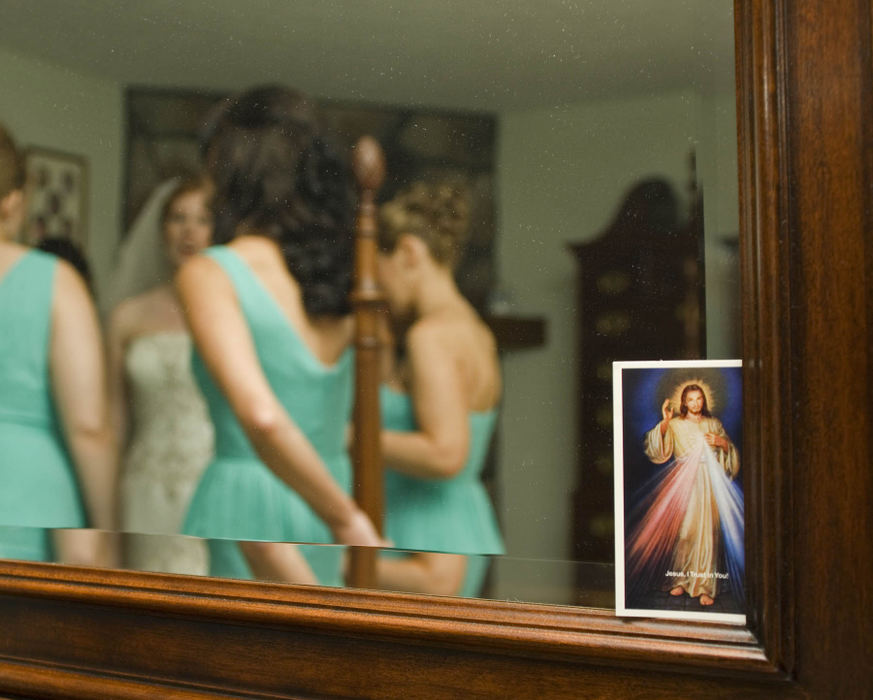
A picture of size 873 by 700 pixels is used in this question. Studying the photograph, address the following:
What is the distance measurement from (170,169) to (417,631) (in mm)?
404

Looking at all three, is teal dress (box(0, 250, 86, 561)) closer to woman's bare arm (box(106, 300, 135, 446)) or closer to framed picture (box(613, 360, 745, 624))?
woman's bare arm (box(106, 300, 135, 446))

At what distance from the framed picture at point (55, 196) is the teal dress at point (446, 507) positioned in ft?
1.05

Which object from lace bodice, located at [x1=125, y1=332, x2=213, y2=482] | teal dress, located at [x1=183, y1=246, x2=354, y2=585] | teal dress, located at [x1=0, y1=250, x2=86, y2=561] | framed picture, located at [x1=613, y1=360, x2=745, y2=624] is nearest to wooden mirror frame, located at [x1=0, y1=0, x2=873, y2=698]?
framed picture, located at [x1=613, y1=360, x2=745, y2=624]

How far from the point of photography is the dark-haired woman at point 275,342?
0.66 metres

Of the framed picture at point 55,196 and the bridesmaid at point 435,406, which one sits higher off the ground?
the framed picture at point 55,196

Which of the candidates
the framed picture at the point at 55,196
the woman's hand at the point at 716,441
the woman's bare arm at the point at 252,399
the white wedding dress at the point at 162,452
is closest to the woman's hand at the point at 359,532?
the woman's bare arm at the point at 252,399

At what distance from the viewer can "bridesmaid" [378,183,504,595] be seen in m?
0.62

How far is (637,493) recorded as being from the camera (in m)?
0.57

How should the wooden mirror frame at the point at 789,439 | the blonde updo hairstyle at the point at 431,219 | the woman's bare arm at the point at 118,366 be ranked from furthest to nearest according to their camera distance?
the woman's bare arm at the point at 118,366 < the blonde updo hairstyle at the point at 431,219 < the wooden mirror frame at the point at 789,439

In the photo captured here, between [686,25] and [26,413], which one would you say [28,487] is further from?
[686,25]

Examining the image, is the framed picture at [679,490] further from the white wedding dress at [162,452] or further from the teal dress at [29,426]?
the teal dress at [29,426]

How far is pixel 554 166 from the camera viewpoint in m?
0.61

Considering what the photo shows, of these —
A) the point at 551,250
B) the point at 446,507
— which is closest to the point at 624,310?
the point at 551,250

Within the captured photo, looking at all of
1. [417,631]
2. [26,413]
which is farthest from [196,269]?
[417,631]
